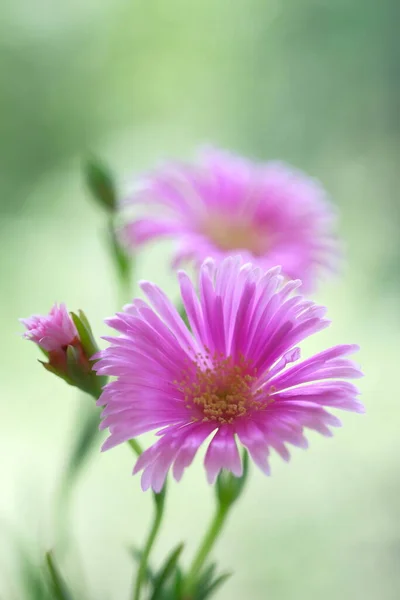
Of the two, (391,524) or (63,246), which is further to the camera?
(63,246)

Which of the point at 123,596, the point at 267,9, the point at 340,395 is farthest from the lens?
the point at 267,9

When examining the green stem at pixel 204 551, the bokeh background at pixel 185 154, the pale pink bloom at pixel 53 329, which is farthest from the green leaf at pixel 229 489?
the bokeh background at pixel 185 154

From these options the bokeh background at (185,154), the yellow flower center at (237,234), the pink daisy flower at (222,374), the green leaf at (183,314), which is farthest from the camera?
the bokeh background at (185,154)

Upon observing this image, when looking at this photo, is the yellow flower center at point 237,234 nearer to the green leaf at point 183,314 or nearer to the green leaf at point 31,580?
the green leaf at point 183,314

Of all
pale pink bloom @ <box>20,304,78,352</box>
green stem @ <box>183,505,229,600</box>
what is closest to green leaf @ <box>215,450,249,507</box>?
green stem @ <box>183,505,229,600</box>

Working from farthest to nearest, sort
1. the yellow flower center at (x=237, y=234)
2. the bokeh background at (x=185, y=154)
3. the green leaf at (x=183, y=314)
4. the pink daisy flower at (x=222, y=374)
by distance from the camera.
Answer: the bokeh background at (x=185, y=154) → the yellow flower center at (x=237, y=234) → the green leaf at (x=183, y=314) → the pink daisy flower at (x=222, y=374)

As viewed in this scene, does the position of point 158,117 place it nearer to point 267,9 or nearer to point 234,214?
point 267,9

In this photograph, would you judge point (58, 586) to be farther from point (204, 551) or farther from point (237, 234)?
point (237, 234)

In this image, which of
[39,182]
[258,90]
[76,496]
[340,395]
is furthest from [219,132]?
→ [340,395]
